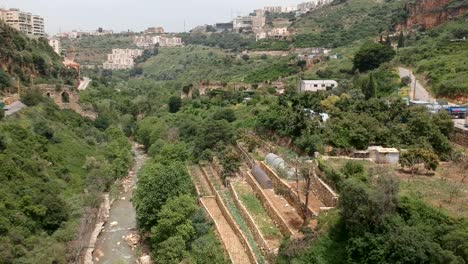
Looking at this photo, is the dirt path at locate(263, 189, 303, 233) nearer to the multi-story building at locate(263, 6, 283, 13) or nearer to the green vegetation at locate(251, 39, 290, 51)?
the green vegetation at locate(251, 39, 290, 51)

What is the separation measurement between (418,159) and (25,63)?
3776 cm

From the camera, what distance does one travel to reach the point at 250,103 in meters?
36.3

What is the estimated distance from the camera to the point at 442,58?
1299 inches

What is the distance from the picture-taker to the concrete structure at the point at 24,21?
231ft

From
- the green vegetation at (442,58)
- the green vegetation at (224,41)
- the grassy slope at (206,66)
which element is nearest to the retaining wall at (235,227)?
the green vegetation at (442,58)

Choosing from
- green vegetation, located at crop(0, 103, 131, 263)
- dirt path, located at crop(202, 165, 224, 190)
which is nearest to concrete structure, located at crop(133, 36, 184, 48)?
green vegetation, located at crop(0, 103, 131, 263)

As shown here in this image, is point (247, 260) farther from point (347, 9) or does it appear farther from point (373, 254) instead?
point (347, 9)

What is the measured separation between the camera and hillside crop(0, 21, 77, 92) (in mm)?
39906

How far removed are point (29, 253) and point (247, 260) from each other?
823 centimetres

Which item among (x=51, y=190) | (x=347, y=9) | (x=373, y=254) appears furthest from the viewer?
(x=347, y=9)

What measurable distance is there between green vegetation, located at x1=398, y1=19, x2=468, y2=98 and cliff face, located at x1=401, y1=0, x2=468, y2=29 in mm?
2898

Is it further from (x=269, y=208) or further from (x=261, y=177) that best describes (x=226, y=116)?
(x=269, y=208)

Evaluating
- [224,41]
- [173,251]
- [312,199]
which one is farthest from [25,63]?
[224,41]

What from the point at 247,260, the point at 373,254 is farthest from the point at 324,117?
the point at 373,254
